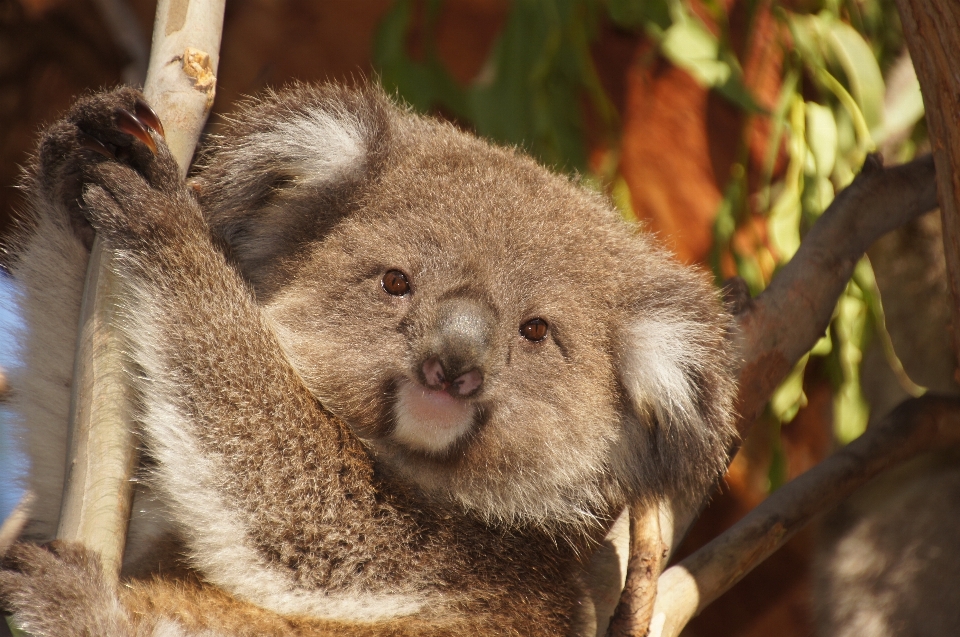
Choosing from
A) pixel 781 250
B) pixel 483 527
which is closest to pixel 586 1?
pixel 781 250

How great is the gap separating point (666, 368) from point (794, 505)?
0.58 metres

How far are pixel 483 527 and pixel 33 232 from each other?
4.02ft

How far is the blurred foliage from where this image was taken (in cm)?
327

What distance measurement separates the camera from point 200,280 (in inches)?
72.6

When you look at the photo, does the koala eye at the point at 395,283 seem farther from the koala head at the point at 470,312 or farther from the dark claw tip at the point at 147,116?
the dark claw tip at the point at 147,116

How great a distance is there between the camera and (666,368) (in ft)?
6.84

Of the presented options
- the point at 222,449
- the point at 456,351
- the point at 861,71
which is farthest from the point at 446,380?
the point at 861,71

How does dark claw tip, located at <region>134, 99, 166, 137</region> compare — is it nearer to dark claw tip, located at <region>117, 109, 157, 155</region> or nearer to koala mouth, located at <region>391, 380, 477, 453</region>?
dark claw tip, located at <region>117, 109, 157, 155</region>

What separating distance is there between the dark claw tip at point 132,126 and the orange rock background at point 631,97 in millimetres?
2384

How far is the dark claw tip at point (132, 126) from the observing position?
5.83 feet

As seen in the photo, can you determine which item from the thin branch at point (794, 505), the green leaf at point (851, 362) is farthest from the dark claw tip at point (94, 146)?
the green leaf at point (851, 362)

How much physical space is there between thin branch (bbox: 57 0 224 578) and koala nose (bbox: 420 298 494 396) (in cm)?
55

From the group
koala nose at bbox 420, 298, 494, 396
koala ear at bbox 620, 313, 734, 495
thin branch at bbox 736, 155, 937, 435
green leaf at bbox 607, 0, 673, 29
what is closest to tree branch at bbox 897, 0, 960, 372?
thin branch at bbox 736, 155, 937, 435

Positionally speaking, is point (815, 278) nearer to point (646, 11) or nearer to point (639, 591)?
point (639, 591)
